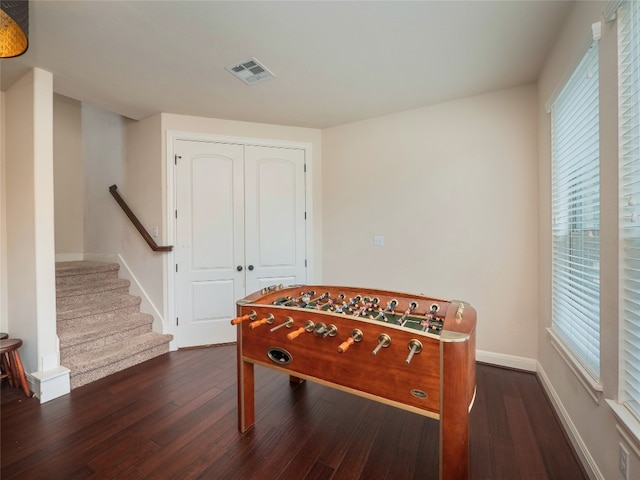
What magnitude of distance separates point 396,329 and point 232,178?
266 cm

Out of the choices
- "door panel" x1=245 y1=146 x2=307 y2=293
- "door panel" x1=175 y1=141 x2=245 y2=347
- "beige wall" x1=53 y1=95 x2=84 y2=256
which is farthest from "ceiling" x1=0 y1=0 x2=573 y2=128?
"beige wall" x1=53 y1=95 x2=84 y2=256

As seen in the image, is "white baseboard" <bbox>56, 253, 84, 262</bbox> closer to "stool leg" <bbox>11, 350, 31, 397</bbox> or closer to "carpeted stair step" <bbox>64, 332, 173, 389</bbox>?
"carpeted stair step" <bbox>64, 332, 173, 389</bbox>

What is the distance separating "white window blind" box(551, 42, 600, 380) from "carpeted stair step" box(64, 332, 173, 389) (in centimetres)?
343

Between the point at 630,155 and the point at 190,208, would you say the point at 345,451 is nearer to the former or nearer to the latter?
the point at 630,155

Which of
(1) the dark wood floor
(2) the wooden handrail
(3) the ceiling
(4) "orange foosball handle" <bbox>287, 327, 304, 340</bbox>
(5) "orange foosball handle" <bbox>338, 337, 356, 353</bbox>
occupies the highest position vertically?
(3) the ceiling

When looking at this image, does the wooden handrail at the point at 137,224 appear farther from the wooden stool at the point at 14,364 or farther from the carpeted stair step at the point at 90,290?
the wooden stool at the point at 14,364

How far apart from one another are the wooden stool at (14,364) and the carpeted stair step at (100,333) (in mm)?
247

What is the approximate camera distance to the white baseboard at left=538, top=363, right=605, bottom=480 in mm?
1373

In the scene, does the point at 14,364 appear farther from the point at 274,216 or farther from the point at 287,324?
the point at 274,216

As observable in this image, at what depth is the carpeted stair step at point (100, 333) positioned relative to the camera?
242 cm

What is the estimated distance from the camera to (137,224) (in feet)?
10.1

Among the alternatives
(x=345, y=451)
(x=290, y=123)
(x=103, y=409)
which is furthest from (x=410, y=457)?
(x=290, y=123)

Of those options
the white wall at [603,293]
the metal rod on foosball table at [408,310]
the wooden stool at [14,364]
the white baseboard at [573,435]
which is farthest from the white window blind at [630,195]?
the wooden stool at [14,364]

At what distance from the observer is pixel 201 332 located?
3127 millimetres
